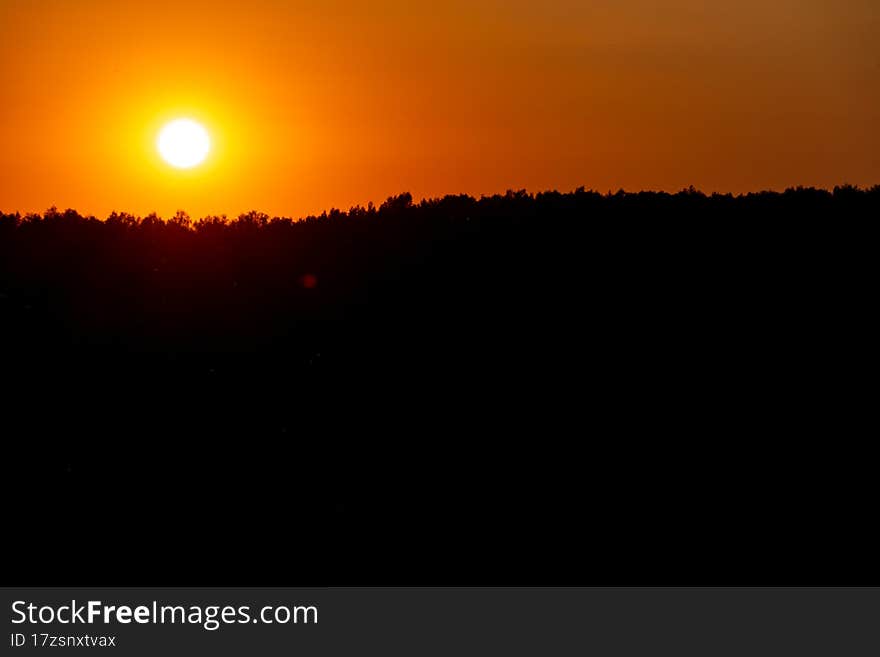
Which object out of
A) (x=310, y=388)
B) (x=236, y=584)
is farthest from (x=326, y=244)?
(x=236, y=584)

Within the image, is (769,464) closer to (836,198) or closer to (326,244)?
(836,198)

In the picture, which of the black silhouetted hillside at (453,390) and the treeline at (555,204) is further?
the treeline at (555,204)

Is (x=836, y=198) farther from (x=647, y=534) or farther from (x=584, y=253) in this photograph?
(x=647, y=534)

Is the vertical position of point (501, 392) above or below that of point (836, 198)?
below

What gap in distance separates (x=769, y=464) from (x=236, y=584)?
601cm

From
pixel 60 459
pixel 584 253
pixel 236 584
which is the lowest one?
pixel 236 584

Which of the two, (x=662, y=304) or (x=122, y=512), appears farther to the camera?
(x=662, y=304)

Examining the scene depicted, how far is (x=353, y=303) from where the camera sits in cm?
1723

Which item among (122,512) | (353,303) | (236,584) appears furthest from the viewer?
(353,303)

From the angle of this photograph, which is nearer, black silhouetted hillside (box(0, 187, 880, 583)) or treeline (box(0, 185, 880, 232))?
black silhouetted hillside (box(0, 187, 880, 583))

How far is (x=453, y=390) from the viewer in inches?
Answer: 613

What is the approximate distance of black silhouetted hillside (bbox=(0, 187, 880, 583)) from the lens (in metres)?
13.1

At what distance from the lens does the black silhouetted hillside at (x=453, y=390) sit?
1305 centimetres

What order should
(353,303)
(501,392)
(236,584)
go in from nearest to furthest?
(236,584), (501,392), (353,303)
